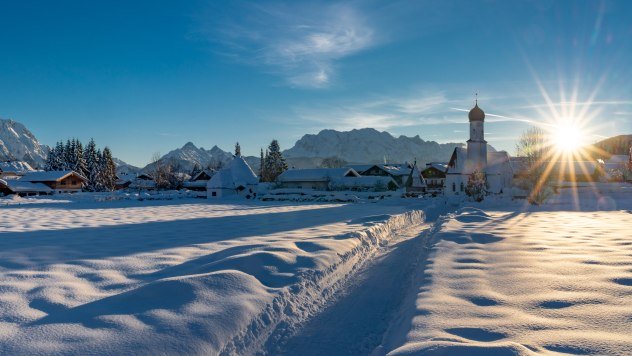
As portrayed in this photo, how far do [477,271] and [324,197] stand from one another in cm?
3839

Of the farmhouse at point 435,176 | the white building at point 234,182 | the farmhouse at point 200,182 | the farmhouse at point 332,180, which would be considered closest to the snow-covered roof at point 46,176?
the farmhouse at point 200,182

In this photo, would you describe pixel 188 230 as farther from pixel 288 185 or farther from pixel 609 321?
pixel 288 185

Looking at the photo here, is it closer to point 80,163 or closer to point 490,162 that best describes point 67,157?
point 80,163

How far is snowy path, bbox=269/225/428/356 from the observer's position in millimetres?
5696

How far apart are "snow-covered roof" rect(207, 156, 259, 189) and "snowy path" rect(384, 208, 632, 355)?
46.0 m

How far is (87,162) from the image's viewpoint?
279ft

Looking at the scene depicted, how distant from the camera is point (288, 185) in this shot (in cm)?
5878

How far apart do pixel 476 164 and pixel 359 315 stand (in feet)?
159

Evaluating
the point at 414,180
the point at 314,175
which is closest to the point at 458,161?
the point at 414,180

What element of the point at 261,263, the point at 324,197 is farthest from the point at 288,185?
the point at 261,263

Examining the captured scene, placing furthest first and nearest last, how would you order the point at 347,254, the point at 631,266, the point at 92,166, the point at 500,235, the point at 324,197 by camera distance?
the point at 92,166 → the point at 324,197 → the point at 500,235 → the point at 347,254 → the point at 631,266

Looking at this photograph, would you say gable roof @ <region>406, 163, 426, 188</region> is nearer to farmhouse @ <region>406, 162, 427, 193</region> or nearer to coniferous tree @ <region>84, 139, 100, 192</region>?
farmhouse @ <region>406, 162, 427, 193</region>

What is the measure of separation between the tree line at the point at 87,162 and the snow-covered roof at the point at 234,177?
35024mm

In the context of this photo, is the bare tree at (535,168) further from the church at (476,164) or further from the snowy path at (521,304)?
the snowy path at (521,304)
